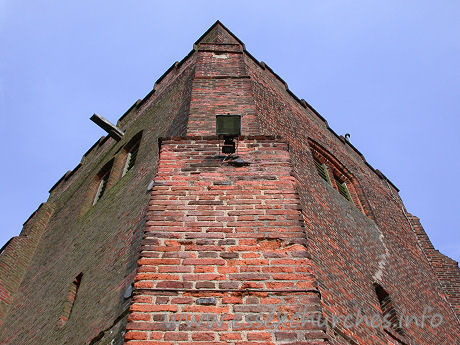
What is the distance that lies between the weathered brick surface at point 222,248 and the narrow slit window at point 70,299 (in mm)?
2496

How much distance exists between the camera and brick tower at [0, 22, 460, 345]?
150 inches

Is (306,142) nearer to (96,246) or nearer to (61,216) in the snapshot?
(96,246)

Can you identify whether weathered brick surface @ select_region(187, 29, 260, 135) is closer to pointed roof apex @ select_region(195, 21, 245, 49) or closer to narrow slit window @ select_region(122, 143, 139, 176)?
pointed roof apex @ select_region(195, 21, 245, 49)

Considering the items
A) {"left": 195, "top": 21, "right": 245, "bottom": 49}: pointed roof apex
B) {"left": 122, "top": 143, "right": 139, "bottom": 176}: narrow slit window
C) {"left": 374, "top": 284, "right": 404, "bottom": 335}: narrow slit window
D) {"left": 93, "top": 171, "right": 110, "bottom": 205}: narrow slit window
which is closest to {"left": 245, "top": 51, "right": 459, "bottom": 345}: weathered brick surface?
{"left": 374, "top": 284, "right": 404, "bottom": 335}: narrow slit window

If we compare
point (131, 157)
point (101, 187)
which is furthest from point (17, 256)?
point (131, 157)

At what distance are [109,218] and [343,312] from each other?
12.6 ft

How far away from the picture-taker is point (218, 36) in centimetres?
1077

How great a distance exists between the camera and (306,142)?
902 centimetres

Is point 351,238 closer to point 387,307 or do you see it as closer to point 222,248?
point 387,307

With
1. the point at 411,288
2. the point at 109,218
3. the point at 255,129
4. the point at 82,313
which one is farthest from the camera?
the point at 411,288

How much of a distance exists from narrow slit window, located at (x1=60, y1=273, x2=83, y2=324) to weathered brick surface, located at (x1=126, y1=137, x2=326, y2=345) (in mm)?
2496

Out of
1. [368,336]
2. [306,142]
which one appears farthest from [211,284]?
[306,142]

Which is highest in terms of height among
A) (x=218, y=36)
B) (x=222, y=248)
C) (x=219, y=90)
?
(x=218, y=36)

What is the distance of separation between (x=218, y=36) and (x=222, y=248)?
750cm
